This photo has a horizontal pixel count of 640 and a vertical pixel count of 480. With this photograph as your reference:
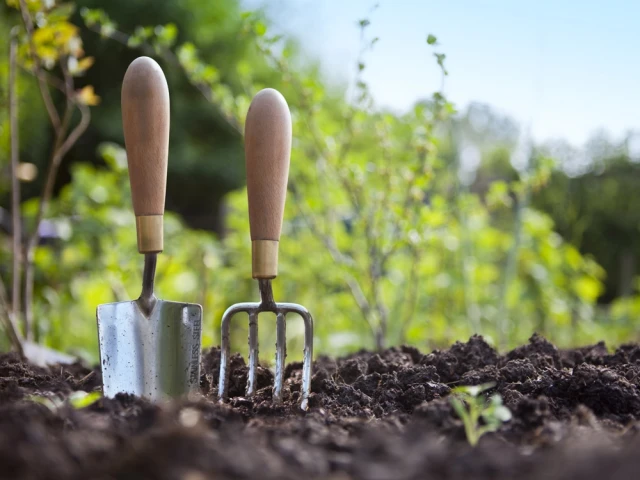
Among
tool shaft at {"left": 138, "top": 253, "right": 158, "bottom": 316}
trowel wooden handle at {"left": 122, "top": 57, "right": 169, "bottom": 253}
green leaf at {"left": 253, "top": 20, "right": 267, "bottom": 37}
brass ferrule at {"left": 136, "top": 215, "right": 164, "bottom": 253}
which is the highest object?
green leaf at {"left": 253, "top": 20, "right": 267, "bottom": 37}

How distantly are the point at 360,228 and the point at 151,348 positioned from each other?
147 cm

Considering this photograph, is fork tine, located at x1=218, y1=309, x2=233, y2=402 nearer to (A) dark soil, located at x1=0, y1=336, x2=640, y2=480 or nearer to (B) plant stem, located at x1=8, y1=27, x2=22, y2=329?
(A) dark soil, located at x1=0, y1=336, x2=640, y2=480

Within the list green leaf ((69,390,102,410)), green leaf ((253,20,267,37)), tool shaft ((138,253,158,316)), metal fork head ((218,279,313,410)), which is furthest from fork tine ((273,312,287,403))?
green leaf ((253,20,267,37))

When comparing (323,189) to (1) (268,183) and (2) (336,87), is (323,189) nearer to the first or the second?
(1) (268,183)

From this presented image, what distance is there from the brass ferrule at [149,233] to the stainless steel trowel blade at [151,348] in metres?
0.14

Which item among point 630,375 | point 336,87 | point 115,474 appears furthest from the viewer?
point 336,87

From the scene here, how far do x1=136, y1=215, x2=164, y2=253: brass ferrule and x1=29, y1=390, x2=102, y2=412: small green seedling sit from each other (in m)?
0.41

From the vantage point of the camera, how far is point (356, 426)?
105 centimetres

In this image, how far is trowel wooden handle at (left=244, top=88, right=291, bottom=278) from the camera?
1311mm

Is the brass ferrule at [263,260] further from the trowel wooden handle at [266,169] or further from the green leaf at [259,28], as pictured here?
the green leaf at [259,28]

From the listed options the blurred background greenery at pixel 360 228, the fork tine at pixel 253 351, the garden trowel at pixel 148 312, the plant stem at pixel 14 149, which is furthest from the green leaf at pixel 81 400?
the plant stem at pixel 14 149

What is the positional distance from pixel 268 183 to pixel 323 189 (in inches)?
63.7

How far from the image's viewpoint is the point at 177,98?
12.1 metres

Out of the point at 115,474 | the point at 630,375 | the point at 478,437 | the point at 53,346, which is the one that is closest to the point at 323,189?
the point at 53,346
